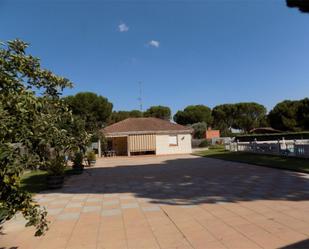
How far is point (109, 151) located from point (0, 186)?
2712 centimetres

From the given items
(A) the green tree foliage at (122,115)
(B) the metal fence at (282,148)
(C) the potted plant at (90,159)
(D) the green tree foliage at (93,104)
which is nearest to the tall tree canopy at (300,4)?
(B) the metal fence at (282,148)

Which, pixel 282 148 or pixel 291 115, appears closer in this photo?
pixel 282 148

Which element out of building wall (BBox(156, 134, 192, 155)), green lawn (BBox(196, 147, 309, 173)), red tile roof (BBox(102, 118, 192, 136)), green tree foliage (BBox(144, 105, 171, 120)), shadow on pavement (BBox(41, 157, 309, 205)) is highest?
green tree foliage (BBox(144, 105, 171, 120))

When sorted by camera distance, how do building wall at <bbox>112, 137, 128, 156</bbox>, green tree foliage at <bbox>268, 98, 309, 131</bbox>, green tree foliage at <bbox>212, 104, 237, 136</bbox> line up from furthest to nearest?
green tree foliage at <bbox>212, 104, 237, 136</bbox>, green tree foliage at <bbox>268, 98, 309, 131</bbox>, building wall at <bbox>112, 137, 128, 156</bbox>

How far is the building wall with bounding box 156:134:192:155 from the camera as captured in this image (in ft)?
99.5

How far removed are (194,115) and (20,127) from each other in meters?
61.6

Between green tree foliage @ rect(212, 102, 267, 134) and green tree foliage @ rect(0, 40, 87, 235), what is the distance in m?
63.9

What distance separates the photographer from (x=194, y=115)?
212 feet

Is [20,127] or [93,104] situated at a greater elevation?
[93,104]

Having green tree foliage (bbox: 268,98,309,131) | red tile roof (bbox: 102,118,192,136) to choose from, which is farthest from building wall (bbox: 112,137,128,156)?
green tree foliage (bbox: 268,98,309,131)

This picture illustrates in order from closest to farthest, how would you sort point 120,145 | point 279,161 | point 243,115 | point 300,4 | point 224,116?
point 300,4 < point 279,161 < point 120,145 < point 243,115 < point 224,116

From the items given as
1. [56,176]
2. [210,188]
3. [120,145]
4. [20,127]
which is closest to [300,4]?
[210,188]

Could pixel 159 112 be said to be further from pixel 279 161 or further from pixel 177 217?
pixel 177 217

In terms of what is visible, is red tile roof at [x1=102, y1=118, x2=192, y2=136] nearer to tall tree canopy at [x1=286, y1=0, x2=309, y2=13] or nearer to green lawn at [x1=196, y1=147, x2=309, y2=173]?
green lawn at [x1=196, y1=147, x2=309, y2=173]
